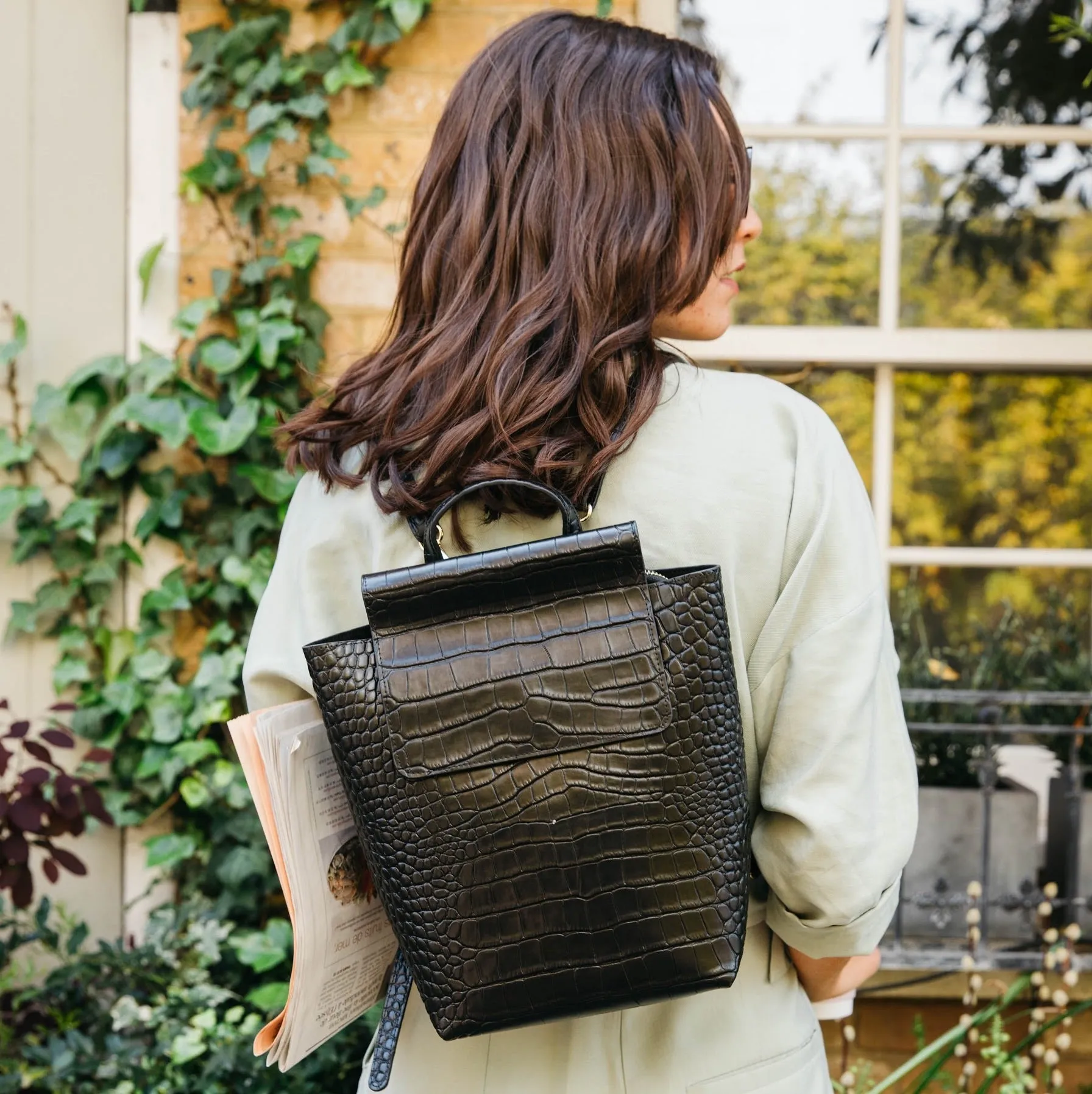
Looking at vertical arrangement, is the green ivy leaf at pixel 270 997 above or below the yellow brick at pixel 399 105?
below

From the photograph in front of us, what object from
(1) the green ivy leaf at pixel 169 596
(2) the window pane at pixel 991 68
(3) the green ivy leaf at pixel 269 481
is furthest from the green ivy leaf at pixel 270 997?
(2) the window pane at pixel 991 68

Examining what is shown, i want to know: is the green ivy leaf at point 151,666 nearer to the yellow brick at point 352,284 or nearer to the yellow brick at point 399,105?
the yellow brick at point 352,284

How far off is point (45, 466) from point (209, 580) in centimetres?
39

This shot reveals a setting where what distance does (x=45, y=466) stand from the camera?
2131 mm

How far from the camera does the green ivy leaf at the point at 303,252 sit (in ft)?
6.76

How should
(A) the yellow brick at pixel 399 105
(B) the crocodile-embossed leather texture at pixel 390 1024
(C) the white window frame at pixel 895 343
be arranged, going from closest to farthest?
(B) the crocodile-embossed leather texture at pixel 390 1024 < (A) the yellow brick at pixel 399 105 < (C) the white window frame at pixel 895 343

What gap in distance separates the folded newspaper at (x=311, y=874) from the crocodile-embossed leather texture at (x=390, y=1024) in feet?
0.22

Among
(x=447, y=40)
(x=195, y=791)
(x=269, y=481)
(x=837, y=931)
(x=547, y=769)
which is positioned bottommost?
(x=195, y=791)

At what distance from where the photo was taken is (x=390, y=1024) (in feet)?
2.81

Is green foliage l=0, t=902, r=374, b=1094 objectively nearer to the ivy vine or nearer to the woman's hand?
the ivy vine

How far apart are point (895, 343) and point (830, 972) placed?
1.59m

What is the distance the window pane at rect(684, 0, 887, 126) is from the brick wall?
0.99 ft

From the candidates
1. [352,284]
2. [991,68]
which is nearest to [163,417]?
[352,284]

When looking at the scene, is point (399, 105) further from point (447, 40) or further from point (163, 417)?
point (163, 417)
